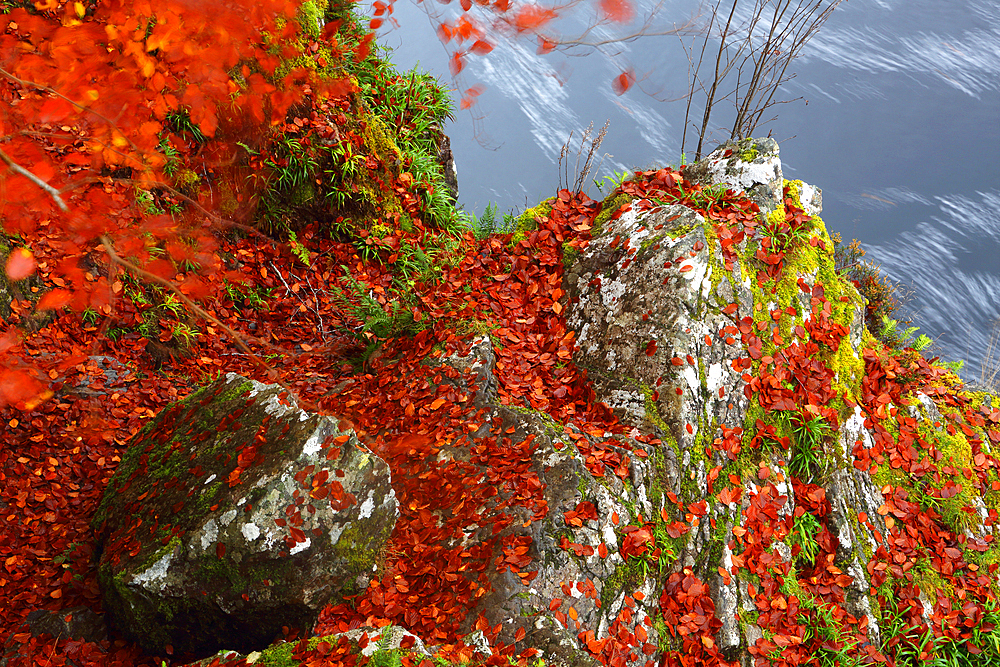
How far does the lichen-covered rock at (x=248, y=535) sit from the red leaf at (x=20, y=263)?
2.76 metres

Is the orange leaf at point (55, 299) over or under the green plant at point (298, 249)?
under

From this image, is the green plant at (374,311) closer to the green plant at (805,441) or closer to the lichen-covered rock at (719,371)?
the lichen-covered rock at (719,371)

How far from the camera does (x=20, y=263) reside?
4.63 metres

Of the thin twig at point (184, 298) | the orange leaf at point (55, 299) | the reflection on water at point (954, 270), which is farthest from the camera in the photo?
the reflection on water at point (954, 270)

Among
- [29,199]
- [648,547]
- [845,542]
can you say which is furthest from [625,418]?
[29,199]

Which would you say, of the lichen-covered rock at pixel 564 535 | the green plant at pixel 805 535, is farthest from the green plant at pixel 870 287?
the lichen-covered rock at pixel 564 535

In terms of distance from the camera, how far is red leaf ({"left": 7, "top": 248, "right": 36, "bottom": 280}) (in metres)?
4.58

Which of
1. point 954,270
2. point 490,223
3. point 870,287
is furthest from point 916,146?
point 490,223

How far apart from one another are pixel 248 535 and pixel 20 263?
392 cm

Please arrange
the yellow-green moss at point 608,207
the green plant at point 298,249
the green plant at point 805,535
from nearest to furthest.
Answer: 1. the green plant at point 805,535
2. the yellow-green moss at point 608,207
3. the green plant at point 298,249

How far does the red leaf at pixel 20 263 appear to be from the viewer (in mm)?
4582

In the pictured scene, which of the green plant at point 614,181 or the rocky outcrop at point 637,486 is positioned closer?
the rocky outcrop at point 637,486

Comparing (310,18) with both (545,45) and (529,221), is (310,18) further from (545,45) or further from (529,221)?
(529,221)

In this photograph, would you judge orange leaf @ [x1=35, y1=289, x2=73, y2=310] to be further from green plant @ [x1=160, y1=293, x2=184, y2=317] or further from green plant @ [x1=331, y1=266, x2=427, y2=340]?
green plant @ [x1=331, y1=266, x2=427, y2=340]
